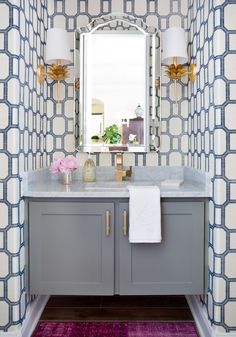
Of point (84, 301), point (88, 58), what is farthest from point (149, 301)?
point (88, 58)

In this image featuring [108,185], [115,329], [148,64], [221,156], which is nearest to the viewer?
[221,156]

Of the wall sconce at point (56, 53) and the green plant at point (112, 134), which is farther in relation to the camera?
the green plant at point (112, 134)

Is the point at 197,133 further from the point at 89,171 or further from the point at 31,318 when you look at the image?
the point at 31,318

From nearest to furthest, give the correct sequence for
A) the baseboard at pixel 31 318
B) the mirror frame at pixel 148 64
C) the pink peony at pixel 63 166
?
the baseboard at pixel 31 318, the pink peony at pixel 63 166, the mirror frame at pixel 148 64

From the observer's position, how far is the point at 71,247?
240 centimetres

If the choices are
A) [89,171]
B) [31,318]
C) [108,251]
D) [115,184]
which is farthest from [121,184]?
[31,318]

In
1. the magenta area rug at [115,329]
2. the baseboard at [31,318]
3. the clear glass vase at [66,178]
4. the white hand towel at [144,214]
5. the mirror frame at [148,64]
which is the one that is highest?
the mirror frame at [148,64]

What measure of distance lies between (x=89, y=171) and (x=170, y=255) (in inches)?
35.8

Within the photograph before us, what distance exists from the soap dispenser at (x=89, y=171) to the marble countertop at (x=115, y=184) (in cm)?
5

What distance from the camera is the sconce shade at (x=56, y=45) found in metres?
2.87

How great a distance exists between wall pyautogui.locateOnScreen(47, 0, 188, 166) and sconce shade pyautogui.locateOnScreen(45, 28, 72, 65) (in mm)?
178

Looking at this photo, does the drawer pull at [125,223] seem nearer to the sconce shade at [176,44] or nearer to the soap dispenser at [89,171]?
the soap dispenser at [89,171]

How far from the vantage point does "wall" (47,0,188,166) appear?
3045 mm

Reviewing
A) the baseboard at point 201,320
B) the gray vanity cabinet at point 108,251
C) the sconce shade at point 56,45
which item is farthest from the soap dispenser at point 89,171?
the baseboard at point 201,320
